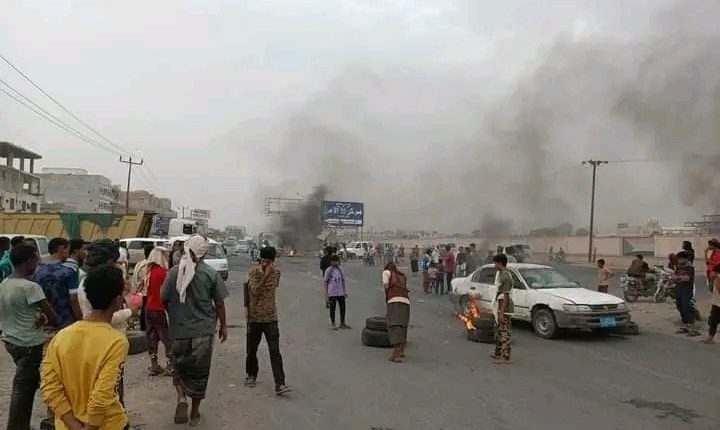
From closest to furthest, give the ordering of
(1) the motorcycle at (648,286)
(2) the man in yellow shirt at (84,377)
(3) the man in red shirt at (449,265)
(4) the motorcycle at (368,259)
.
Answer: (2) the man in yellow shirt at (84,377) < (1) the motorcycle at (648,286) < (3) the man in red shirt at (449,265) < (4) the motorcycle at (368,259)

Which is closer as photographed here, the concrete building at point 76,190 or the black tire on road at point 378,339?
the black tire on road at point 378,339

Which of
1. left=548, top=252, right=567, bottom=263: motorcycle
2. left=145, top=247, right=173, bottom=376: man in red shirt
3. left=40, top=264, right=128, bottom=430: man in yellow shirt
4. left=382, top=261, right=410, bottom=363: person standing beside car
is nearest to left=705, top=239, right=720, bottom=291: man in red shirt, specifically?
left=382, top=261, right=410, bottom=363: person standing beside car

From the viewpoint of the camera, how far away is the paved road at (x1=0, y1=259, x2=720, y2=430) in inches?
217

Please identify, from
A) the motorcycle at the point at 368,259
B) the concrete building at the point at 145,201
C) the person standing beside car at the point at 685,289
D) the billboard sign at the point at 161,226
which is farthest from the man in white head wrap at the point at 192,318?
the concrete building at the point at 145,201

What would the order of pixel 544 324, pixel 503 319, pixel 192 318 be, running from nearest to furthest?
pixel 192 318
pixel 503 319
pixel 544 324

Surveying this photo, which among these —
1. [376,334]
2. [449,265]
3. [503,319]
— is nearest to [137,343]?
[376,334]

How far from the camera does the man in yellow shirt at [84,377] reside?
2.54 metres

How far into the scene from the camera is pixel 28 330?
4.56m

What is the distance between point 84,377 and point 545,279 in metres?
10.5

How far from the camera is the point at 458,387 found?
6809 mm

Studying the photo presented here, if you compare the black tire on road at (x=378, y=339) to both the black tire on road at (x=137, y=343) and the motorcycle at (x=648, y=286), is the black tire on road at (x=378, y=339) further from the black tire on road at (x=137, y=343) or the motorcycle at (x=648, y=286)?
the motorcycle at (x=648, y=286)

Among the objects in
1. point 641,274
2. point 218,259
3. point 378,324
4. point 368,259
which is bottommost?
point 378,324

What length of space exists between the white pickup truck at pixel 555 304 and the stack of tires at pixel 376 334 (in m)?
1.89

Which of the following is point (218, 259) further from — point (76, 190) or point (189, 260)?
point (76, 190)
